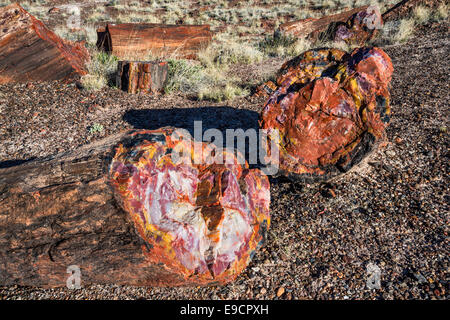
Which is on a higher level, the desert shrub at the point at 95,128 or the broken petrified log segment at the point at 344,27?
the broken petrified log segment at the point at 344,27

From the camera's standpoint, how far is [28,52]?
5.28 meters

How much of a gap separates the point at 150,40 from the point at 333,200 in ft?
19.5

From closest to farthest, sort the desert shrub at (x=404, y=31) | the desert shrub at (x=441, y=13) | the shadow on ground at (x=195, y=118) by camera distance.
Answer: the shadow on ground at (x=195, y=118), the desert shrub at (x=404, y=31), the desert shrub at (x=441, y=13)

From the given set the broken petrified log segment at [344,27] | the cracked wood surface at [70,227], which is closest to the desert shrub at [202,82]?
the broken petrified log segment at [344,27]

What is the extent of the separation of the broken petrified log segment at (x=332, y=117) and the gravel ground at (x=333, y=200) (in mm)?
381

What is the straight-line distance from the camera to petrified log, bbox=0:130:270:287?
1.86m

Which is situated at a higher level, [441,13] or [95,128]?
[441,13]

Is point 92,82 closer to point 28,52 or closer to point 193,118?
point 28,52

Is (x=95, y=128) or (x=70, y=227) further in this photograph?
(x=95, y=128)

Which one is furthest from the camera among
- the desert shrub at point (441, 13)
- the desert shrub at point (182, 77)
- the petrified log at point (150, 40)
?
the desert shrub at point (441, 13)

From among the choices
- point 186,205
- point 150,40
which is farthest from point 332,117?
point 150,40

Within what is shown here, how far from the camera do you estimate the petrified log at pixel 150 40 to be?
6.86 metres

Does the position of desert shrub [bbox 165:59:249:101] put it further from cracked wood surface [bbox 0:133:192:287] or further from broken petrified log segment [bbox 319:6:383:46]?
cracked wood surface [bbox 0:133:192:287]

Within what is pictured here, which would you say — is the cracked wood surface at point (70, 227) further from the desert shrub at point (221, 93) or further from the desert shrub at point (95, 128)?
the desert shrub at point (221, 93)
